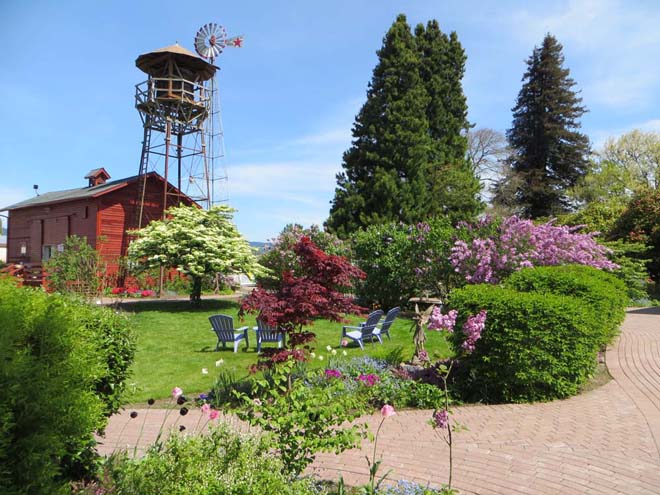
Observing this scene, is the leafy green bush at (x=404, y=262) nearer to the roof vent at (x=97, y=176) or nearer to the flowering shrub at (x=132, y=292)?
the flowering shrub at (x=132, y=292)

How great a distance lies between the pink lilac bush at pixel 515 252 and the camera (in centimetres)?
1290

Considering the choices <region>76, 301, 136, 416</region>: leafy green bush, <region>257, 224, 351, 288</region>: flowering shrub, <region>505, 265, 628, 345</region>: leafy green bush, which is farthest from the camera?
<region>257, 224, 351, 288</region>: flowering shrub

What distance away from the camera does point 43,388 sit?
279 cm

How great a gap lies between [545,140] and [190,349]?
122 ft

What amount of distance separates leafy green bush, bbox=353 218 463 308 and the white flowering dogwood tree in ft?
14.0

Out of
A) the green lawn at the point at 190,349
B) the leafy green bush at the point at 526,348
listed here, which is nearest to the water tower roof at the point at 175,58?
the green lawn at the point at 190,349

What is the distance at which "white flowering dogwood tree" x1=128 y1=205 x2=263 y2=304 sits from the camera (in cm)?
1630

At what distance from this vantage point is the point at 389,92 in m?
27.5

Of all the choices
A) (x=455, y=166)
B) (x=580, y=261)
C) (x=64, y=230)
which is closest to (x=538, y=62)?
(x=455, y=166)

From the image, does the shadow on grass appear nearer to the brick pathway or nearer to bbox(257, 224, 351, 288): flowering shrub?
bbox(257, 224, 351, 288): flowering shrub

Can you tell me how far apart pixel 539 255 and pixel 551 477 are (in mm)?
9753

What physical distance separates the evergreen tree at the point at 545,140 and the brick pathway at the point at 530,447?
110ft

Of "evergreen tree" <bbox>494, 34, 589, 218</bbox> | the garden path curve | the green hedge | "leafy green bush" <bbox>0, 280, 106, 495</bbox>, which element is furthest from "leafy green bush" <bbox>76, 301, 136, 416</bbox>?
"evergreen tree" <bbox>494, 34, 589, 218</bbox>

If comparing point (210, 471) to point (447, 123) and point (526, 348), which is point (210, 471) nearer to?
point (526, 348)
